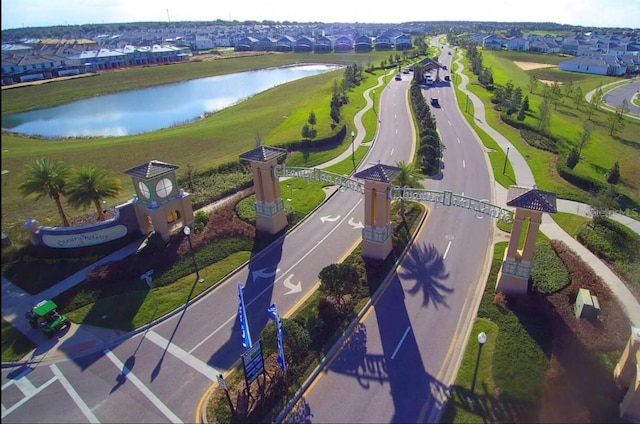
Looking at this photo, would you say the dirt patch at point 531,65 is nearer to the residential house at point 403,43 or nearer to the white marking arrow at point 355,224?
the residential house at point 403,43

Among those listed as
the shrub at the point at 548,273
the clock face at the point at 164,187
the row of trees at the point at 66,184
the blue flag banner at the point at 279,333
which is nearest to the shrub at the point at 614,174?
the shrub at the point at 548,273

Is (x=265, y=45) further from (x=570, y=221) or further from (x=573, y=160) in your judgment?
(x=570, y=221)

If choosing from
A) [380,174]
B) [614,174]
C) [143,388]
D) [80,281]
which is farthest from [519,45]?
[143,388]

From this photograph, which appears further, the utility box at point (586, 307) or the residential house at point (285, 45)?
the residential house at point (285, 45)

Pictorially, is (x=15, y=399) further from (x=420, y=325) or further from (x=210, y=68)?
(x=210, y=68)

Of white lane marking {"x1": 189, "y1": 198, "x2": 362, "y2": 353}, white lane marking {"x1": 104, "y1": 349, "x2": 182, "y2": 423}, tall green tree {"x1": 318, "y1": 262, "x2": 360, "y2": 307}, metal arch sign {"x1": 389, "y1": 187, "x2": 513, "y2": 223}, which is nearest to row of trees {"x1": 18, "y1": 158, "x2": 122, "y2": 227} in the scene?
white lane marking {"x1": 104, "y1": 349, "x2": 182, "y2": 423}

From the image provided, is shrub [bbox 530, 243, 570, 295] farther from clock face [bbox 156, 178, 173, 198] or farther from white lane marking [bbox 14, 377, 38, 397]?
white lane marking [bbox 14, 377, 38, 397]
